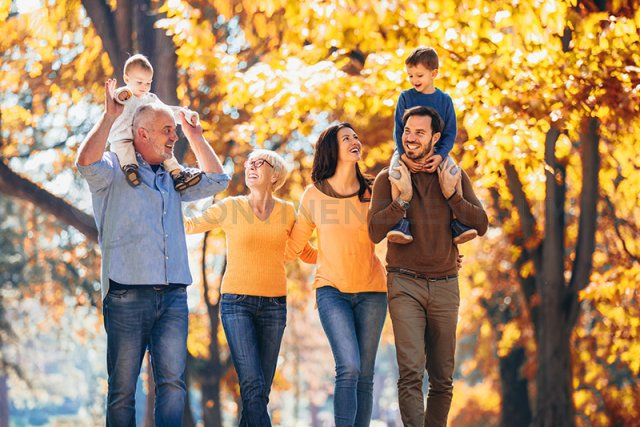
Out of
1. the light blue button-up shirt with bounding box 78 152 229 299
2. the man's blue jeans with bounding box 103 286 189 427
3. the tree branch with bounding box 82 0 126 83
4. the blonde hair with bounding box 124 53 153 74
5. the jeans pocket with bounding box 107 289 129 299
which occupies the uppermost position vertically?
the tree branch with bounding box 82 0 126 83

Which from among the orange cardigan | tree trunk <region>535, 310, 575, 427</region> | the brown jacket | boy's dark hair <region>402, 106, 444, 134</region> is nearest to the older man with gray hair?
the orange cardigan

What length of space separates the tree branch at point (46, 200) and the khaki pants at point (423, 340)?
688 centimetres

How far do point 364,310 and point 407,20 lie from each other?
192 inches

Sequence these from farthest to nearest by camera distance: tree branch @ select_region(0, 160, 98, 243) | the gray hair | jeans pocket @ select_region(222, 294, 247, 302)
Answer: tree branch @ select_region(0, 160, 98, 243)
jeans pocket @ select_region(222, 294, 247, 302)
the gray hair

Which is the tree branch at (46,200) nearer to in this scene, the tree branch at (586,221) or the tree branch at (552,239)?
the tree branch at (552,239)

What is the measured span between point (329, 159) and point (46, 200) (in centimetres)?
638

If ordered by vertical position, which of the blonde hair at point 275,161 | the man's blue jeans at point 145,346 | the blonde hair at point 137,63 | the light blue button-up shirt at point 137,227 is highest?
the blonde hair at point 137,63

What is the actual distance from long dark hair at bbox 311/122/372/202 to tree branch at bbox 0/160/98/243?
5883 mm

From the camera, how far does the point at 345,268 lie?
22.7ft

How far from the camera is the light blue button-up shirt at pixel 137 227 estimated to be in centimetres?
575

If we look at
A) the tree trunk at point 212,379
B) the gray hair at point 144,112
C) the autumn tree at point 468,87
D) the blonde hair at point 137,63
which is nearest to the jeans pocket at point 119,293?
the gray hair at point 144,112

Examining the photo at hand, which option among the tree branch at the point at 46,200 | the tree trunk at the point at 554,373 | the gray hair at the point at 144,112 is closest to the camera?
the gray hair at the point at 144,112

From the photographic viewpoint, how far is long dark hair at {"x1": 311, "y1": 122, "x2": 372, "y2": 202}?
23.8 ft

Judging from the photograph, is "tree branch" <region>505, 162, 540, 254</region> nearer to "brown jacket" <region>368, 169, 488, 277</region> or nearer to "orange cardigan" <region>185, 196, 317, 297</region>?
"orange cardigan" <region>185, 196, 317, 297</region>
